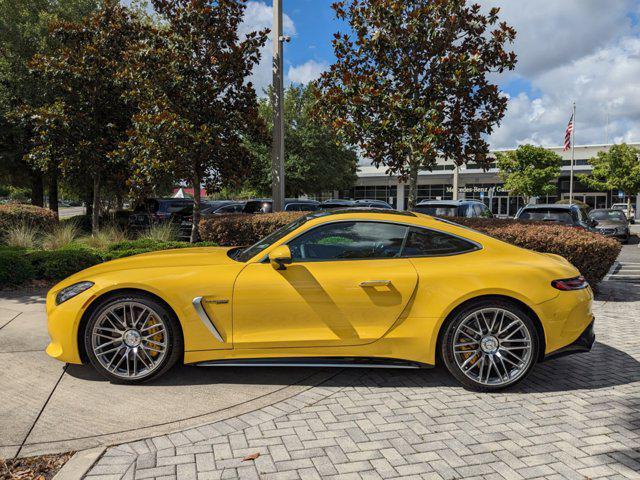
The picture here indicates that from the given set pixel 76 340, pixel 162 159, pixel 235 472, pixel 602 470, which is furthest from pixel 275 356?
pixel 162 159

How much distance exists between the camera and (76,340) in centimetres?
399

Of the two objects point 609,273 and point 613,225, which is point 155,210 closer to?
point 609,273

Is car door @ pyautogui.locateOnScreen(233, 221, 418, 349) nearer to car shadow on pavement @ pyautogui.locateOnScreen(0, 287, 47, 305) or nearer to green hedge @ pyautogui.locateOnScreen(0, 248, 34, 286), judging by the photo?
car shadow on pavement @ pyautogui.locateOnScreen(0, 287, 47, 305)

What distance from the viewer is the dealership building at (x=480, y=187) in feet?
167

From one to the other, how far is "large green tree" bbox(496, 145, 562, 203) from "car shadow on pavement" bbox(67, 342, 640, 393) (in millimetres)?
39982

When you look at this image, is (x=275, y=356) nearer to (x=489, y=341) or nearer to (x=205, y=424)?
(x=205, y=424)

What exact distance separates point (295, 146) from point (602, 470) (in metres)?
29.4

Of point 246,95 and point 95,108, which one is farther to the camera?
point 95,108

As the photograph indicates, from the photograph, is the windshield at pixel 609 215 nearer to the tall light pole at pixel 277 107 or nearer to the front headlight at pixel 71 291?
the tall light pole at pixel 277 107

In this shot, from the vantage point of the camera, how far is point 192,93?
440 inches

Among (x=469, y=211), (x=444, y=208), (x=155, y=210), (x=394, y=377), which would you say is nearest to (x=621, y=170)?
(x=469, y=211)

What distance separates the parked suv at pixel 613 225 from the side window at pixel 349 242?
18.5m

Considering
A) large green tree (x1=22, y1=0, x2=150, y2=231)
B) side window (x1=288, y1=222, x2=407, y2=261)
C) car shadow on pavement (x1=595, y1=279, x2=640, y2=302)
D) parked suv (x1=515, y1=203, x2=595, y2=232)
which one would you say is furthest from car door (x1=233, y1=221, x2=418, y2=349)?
large green tree (x1=22, y1=0, x2=150, y2=231)

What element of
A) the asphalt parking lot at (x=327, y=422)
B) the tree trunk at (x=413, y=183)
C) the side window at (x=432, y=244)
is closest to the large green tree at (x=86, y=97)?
the tree trunk at (x=413, y=183)
